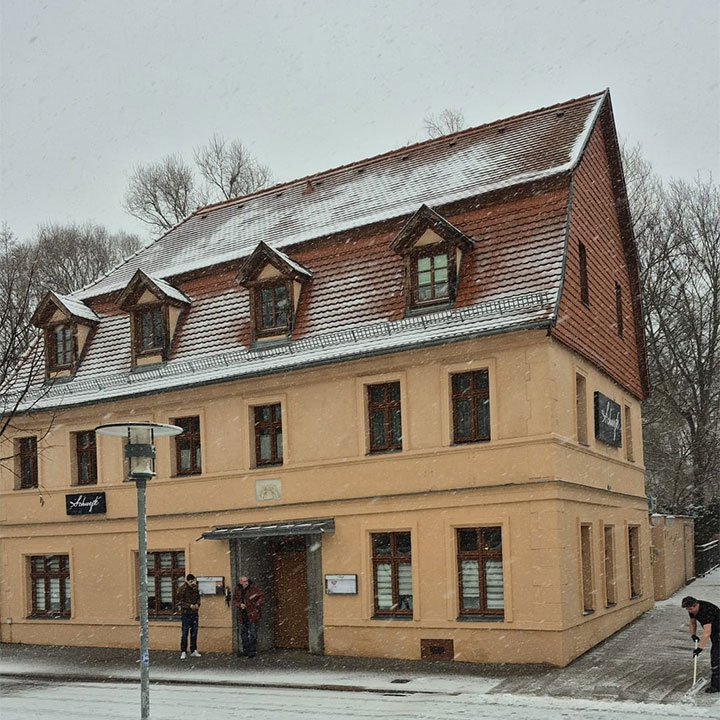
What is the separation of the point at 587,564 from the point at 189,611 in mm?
7768

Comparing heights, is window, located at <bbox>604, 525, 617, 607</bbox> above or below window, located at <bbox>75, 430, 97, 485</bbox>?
below

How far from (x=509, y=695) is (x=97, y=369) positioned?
1322 cm

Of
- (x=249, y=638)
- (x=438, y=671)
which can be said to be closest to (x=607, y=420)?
(x=438, y=671)

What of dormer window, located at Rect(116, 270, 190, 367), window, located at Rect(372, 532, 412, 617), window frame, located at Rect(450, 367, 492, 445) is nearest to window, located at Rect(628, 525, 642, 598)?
window, located at Rect(372, 532, 412, 617)

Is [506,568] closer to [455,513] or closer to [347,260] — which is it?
[455,513]

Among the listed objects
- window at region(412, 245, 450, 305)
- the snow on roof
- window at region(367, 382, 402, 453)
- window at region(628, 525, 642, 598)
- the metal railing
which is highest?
the snow on roof

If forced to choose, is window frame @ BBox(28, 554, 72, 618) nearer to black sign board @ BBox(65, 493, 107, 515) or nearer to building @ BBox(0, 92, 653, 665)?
building @ BBox(0, 92, 653, 665)

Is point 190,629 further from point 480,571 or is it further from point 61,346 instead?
point 61,346

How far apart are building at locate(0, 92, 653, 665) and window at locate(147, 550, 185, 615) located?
59mm

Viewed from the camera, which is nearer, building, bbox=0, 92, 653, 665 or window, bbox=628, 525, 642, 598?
building, bbox=0, 92, 653, 665

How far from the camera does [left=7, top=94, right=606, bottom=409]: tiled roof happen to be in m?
18.6

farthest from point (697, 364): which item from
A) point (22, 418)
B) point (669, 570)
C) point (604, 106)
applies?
point (22, 418)

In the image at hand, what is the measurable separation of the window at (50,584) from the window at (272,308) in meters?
7.37

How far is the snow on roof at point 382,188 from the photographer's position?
829 inches
